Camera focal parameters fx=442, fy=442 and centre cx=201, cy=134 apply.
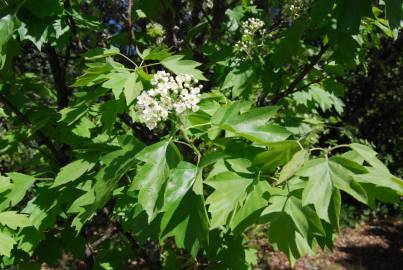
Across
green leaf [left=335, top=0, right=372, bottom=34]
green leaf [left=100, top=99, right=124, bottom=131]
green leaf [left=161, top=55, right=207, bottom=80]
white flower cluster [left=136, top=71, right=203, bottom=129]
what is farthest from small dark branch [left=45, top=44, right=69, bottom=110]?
green leaf [left=335, top=0, right=372, bottom=34]

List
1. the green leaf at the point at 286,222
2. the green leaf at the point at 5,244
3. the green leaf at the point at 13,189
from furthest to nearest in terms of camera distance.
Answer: the green leaf at the point at 13,189 → the green leaf at the point at 5,244 → the green leaf at the point at 286,222

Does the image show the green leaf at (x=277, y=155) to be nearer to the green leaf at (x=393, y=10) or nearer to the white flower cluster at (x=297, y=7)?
the green leaf at (x=393, y=10)

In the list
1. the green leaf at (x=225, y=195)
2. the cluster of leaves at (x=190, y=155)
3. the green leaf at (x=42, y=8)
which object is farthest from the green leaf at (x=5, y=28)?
the green leaf at (x=225, y=195)

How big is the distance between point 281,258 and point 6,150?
537 cm

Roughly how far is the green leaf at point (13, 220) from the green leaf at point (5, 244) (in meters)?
0.05

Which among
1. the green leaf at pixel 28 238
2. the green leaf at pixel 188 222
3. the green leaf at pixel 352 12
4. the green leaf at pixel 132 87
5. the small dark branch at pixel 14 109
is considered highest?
the green leaf at pixel 352 12

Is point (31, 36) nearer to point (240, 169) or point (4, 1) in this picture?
point (4, 1)

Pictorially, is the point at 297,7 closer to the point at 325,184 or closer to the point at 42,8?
the point at 42,8

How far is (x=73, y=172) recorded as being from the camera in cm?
190

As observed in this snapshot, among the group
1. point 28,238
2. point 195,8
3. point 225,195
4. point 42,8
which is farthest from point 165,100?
point 195,8

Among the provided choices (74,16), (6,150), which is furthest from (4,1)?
(6,150)

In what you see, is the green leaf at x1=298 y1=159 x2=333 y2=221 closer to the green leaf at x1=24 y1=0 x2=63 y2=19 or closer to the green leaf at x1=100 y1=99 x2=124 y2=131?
the green leaf at x1=100 y1=99 x2=124 y2=131

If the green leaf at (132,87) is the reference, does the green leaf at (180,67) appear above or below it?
above

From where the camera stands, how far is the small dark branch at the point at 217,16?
3.18 m
